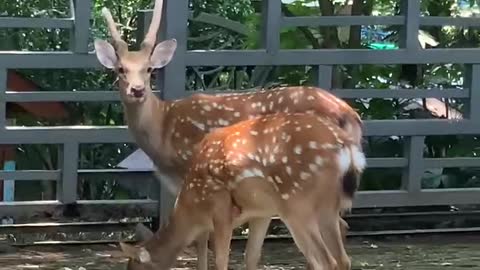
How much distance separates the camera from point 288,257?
8.84 m

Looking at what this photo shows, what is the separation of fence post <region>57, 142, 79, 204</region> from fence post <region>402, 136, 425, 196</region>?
7.94ft

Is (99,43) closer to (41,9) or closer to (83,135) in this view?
(83,135)

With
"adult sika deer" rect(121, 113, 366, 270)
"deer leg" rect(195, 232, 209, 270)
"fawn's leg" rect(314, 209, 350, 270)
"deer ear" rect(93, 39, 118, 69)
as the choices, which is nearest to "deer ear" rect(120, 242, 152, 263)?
"adult sika deer" rect(121, 113, 366, 270)

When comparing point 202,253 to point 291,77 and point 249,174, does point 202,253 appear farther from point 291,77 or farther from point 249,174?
point 291,77

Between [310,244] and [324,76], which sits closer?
[310,244]

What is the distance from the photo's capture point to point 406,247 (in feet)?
30.4

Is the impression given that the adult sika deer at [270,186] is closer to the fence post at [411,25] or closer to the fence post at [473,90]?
the fence post at [411,25]

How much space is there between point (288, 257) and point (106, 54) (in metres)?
2.03

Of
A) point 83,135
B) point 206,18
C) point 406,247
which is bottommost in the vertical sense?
point 406,247

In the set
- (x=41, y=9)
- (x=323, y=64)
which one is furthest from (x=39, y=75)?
(x=323, y=64)

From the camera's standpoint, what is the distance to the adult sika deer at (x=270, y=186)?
6727 mm

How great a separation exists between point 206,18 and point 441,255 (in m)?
2.66

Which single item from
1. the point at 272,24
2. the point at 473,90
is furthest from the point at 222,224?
the point at 473,90

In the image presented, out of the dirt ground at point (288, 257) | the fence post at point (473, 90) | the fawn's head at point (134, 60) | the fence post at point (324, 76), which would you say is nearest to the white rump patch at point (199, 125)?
the fawn's head at point (134, 60)
